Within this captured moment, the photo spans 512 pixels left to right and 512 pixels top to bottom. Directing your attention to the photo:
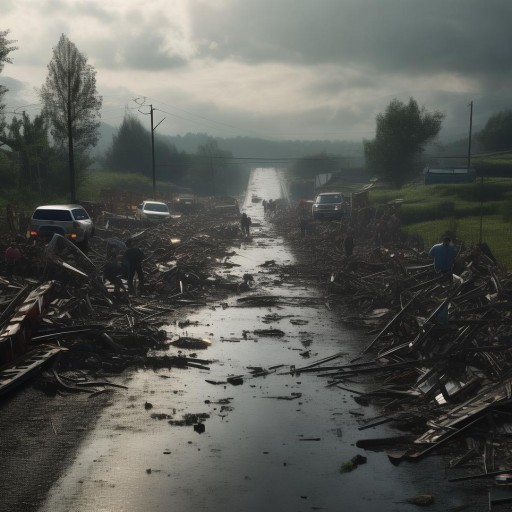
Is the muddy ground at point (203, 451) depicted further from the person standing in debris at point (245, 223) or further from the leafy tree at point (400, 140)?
the leafy tree at point (400, 140)

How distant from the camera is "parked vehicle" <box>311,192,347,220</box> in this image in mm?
48469

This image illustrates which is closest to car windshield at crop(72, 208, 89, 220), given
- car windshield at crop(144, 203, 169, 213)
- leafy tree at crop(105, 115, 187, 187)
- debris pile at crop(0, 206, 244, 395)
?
debris pile at crop(0, 206, 244, 395)

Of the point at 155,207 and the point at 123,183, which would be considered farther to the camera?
the point at 123,183

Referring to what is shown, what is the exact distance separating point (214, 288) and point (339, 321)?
6.79m

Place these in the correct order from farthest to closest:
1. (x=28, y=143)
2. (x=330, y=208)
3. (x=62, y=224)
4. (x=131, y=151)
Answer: (x=131, y=151), (x=28, y=143), (x=330, y=208), (x=62, y=224)

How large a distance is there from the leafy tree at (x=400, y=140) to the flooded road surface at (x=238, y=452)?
87849 mm

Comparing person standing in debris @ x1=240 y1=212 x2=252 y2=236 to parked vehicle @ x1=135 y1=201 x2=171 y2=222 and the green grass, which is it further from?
the green grass

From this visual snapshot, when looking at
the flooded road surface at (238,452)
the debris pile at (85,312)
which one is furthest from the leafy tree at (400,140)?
the flooded road surface at (238,452)

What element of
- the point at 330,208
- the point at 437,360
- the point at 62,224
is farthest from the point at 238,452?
the point at 330,208

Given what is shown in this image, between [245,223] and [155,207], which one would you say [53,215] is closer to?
[245,223]

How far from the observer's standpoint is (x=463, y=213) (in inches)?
1845

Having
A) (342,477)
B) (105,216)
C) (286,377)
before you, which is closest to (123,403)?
(286,377)

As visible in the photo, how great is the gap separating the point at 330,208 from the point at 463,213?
→ 921 cm

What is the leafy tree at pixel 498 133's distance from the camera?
122 metres
